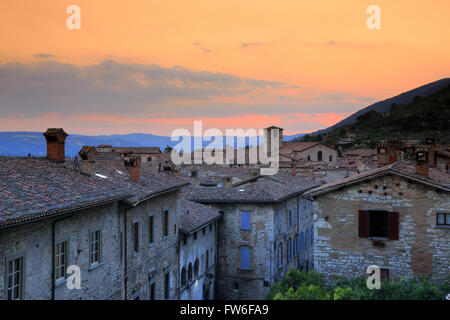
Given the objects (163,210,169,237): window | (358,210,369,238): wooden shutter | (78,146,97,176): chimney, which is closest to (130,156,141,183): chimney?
(78,146,97,176): chimney

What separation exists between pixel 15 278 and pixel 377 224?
14.0 meters

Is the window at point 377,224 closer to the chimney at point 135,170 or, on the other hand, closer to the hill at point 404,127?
the chimney at point 135,170

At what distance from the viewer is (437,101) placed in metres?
145

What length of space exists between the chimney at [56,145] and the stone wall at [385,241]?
1080 cm

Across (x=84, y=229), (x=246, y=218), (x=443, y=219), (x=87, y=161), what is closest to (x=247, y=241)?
(x=246, y=218)

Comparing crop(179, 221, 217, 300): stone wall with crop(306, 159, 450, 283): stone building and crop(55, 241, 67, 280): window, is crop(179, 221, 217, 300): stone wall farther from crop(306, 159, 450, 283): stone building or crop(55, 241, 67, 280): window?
crop(55, 241, 67, 280): window

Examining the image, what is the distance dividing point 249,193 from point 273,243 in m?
3.95

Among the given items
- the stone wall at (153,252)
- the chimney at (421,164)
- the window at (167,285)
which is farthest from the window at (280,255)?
the chimney at (421,164)

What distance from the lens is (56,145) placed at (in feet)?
55.7

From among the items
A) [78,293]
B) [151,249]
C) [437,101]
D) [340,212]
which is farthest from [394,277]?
[437,101]

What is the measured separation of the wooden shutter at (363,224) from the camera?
18641 millimetres

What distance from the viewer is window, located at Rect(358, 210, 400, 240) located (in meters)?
18.3

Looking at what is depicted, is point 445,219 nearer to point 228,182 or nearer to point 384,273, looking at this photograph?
point 384,273
